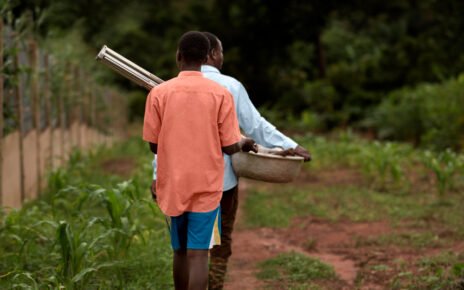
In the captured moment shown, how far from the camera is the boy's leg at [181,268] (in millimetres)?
4316

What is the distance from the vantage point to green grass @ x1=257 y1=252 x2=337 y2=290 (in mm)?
5898

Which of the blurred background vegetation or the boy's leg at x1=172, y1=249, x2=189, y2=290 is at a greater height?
the blurred background vegetation

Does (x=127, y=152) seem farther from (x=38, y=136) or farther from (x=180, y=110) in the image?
(x=180, y=110)

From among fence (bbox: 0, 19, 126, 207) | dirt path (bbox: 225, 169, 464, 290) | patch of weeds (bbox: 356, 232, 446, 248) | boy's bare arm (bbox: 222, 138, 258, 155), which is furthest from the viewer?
fence (bbox: 0, 19, 126, 207)

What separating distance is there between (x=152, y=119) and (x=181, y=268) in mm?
869

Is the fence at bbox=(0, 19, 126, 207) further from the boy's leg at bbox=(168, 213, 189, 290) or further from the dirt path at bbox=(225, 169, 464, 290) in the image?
the boy's leg at bbox=(168, 213, 189, 290)

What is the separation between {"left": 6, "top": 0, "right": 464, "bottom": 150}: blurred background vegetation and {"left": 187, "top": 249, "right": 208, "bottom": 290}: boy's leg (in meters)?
17.2

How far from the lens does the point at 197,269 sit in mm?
4145

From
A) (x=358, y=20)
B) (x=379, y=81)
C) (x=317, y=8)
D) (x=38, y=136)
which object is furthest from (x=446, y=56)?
(x=38, y=136)

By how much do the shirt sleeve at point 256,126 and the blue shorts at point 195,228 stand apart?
80 centimetres

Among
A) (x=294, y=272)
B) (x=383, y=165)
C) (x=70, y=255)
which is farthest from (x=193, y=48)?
(x=383, y=165)

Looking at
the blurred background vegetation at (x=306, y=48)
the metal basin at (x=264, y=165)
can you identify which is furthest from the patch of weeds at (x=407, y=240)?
the blurred background vegetation at (x=306, y=48)

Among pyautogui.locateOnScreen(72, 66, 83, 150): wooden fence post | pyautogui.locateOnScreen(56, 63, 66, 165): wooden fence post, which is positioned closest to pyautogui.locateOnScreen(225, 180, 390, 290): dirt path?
pyautogui.locateOnScreen(56, 63, 66, 165): wooden fence post

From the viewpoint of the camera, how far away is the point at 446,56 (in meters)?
23.0
